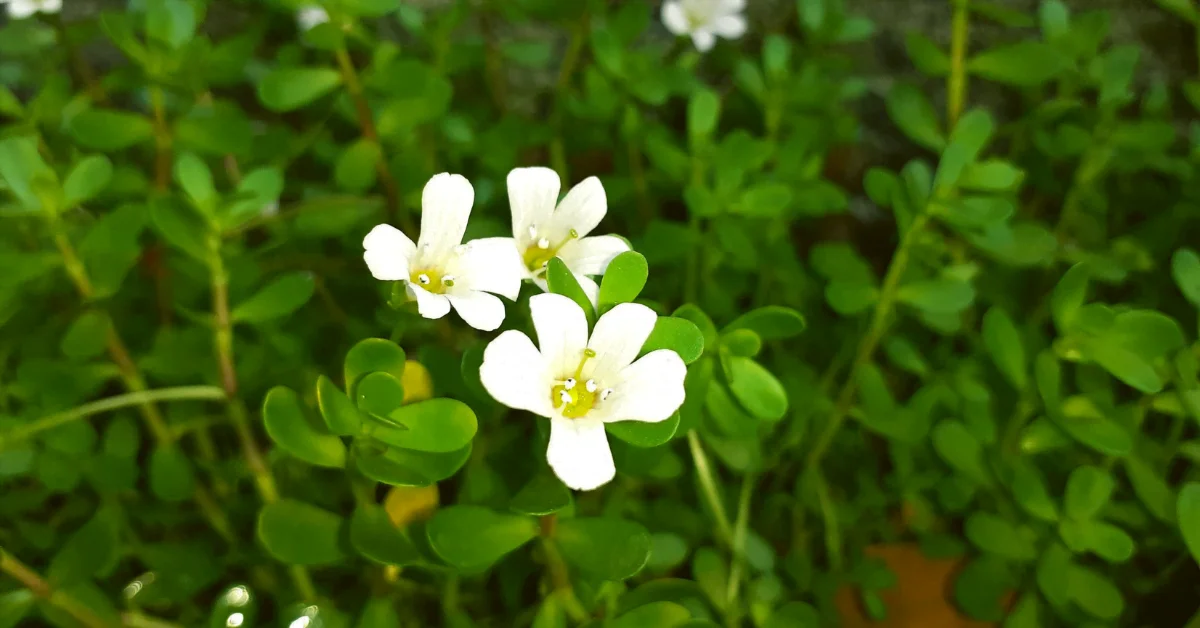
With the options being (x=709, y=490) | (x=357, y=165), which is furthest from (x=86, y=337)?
(x=709, y=490)

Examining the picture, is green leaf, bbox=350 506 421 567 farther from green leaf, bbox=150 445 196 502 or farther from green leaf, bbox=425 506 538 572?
green leaf, bbox=150 445 196 502

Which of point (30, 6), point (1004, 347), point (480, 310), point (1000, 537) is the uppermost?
point (30, 6)

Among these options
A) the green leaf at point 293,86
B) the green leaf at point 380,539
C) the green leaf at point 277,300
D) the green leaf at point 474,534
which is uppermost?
the green leaf at point 293,86

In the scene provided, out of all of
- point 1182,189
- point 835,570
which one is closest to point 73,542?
point 835,570

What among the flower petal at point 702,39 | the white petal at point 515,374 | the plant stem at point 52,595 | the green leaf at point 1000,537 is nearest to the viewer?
the white petal at point 515,374

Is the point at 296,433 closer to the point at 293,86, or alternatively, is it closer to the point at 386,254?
the point at 386,254

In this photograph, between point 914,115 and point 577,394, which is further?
point 914,115

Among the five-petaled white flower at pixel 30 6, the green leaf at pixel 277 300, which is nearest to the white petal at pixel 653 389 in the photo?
the green leaf at pixel 277 300

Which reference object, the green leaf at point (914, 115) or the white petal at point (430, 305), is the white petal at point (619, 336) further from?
A: the green leaf at point (914, 115)
